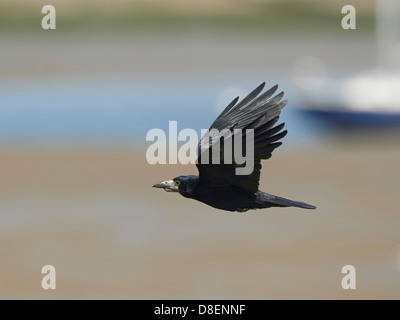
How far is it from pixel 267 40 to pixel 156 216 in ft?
47.7

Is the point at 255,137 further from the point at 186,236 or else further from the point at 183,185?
the point at 186,236

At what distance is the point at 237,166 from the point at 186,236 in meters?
6.86

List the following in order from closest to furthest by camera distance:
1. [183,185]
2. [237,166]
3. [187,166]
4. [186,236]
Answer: [237,166], [183,185], [186,236], [187,166]

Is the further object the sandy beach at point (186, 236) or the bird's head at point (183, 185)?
the sandy beach at point (186, 236)

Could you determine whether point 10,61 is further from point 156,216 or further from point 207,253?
point 207,253

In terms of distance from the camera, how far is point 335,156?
61.7 ft

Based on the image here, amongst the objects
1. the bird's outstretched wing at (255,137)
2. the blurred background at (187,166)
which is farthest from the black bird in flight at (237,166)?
the blurred background at (187,166)

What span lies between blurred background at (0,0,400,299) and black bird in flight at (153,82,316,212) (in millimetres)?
4647

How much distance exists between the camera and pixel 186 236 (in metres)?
13.5

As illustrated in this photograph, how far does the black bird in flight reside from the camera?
22.2ft

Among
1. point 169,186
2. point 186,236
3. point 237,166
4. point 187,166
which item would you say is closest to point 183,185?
point 169,186

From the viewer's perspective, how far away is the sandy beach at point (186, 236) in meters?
11.9

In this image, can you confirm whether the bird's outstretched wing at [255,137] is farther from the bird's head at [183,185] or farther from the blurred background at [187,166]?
the blurred background at [187,166]

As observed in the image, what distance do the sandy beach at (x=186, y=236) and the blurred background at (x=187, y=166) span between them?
0.03 metres
